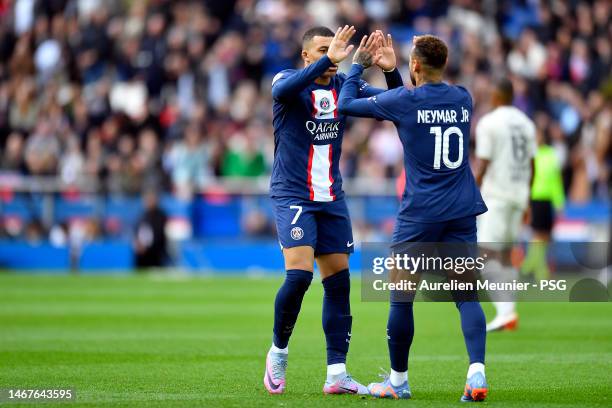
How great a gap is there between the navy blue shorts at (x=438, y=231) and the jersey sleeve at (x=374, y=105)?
28.2 inches

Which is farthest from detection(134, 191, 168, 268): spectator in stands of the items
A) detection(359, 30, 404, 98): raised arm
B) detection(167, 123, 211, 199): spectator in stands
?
detection(359, 30, 404, 98): raised arm

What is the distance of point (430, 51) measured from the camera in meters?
7.61

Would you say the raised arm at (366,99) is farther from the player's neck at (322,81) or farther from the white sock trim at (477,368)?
the white sock trim at (477,368)

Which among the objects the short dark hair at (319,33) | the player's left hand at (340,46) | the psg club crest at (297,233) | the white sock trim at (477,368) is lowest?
the white sock trim at (477,368)

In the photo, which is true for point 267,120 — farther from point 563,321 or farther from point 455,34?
point 563,321

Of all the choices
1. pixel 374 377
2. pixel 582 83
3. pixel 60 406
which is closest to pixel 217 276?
pixel 582 83

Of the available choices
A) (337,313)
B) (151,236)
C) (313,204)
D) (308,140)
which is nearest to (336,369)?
(337,313)

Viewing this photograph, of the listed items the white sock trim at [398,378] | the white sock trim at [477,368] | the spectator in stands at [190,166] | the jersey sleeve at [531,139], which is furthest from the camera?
the spectator in stands at [190,166]

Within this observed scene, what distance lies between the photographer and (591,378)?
896 centimetres

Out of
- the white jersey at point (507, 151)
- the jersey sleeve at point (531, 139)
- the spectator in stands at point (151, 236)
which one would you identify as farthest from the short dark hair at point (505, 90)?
the spectator in stands at point (151, 236)

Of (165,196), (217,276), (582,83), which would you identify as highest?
(582,83)

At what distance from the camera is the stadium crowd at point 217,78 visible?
23.9 m

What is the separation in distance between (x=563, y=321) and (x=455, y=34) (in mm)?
13601

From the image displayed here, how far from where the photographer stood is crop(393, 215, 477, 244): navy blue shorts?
7.64 m
